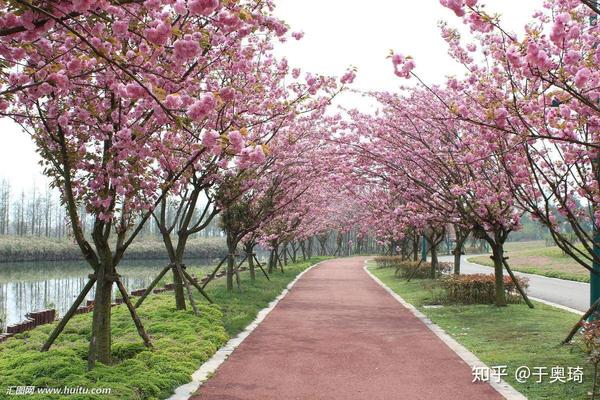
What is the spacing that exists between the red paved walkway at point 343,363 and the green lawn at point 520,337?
0.53 metres

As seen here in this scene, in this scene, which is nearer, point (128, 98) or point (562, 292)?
point (128, 98)

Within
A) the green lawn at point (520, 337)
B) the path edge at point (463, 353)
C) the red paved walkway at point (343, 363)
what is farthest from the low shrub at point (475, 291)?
the red paved walkway at point (343, 363)

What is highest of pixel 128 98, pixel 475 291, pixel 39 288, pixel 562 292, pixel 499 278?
pixel 128 98

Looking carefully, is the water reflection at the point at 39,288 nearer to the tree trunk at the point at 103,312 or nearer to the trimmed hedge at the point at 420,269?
the tree trunk at the point at 103,312

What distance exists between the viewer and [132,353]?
8.27 metres

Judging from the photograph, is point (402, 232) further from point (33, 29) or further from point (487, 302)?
point (33, 29)

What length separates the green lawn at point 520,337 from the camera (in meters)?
6.51

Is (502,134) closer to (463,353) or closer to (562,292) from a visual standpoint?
(463,353)

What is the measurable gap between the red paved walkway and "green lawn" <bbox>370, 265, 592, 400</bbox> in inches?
20.7

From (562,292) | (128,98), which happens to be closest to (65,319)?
(128,98)

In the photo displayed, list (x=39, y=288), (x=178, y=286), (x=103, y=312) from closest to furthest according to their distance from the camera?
1. (x=103, y=312)
2. (x=178, y=286)
3. (x=39, y=288)

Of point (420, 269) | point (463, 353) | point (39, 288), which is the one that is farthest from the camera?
point (39, 288)

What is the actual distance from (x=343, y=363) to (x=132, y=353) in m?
3.29

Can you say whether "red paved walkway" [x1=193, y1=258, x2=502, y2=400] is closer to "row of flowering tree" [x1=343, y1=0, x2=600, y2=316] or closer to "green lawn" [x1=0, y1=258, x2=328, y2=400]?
"green lawn" [x1=0, y1=258, x2=328, y2=400]
